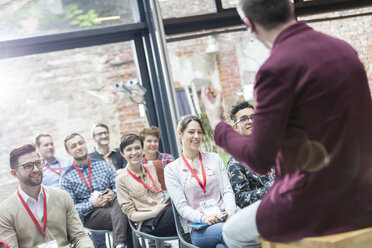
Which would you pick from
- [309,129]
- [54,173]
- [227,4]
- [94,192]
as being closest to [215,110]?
[309,129]

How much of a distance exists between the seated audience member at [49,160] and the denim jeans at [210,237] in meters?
2.37

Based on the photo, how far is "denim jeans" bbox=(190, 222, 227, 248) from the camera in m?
2.99

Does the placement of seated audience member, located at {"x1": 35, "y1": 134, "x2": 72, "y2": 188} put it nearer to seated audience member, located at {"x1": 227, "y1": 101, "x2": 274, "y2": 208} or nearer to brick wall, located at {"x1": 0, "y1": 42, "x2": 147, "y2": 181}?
brick wall, located at {"x1": 0, "y1": 42, "x2": 147, "y2": 181}

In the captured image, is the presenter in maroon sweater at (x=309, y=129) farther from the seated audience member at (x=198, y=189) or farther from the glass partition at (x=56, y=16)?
the glass partition at (x=56, y=16)

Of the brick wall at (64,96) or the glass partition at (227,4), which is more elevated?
the glass partition at (227,4)

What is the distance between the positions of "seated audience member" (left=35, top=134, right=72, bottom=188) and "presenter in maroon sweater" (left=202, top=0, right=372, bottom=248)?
12.6ft

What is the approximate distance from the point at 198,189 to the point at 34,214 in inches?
44.3

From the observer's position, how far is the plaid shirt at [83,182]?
14.5ft

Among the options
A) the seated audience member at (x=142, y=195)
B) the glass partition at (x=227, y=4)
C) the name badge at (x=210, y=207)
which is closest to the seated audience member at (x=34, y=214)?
the seated audience member at (x=142, y=195)

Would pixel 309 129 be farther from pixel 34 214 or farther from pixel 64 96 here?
pixel 64 96

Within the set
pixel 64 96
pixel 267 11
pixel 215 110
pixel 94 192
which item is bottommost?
pixel 94 192

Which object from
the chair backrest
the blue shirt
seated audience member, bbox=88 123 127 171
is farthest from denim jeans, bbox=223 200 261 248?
seated audience member, bbox=88 123 127 171

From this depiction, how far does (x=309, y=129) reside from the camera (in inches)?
56.6

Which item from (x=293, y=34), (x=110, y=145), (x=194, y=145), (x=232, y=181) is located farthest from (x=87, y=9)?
(x=293, y=34)
